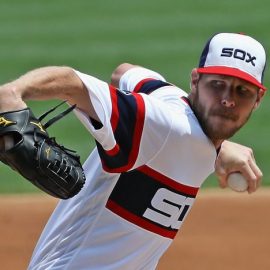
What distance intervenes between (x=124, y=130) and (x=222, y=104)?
1.40 ft

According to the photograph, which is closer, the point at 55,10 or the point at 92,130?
the point at 92,130

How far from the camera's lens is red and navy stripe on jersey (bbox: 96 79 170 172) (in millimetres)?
2609

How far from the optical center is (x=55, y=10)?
31.0 feet

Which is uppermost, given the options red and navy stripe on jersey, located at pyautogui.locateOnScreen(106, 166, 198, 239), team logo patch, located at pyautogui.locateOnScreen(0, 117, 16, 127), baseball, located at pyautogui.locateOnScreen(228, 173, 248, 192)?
team logo patch, located at pyautogui.locateOnScreen(0, 117, 16, 127)

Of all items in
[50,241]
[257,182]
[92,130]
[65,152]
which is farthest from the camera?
[257,182]

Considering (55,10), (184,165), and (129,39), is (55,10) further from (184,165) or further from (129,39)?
(184,165)

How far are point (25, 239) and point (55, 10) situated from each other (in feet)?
15.4

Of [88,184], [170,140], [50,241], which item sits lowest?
[50,241]

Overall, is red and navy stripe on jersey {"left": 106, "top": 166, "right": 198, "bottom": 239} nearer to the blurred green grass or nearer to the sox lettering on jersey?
the sox lettering on jersey

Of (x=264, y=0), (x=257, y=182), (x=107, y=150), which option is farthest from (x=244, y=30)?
(x=107, y=150)

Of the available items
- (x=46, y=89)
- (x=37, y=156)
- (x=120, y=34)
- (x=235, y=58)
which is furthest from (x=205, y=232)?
(x=120, y=34)

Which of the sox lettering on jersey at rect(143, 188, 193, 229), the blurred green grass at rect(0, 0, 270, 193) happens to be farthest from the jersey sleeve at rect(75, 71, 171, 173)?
the blurred green grass at rect(0, 0, 270, 193)

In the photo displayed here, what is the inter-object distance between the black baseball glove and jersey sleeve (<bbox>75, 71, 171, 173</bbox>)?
24 cm

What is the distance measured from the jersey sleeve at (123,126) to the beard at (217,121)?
207mm
